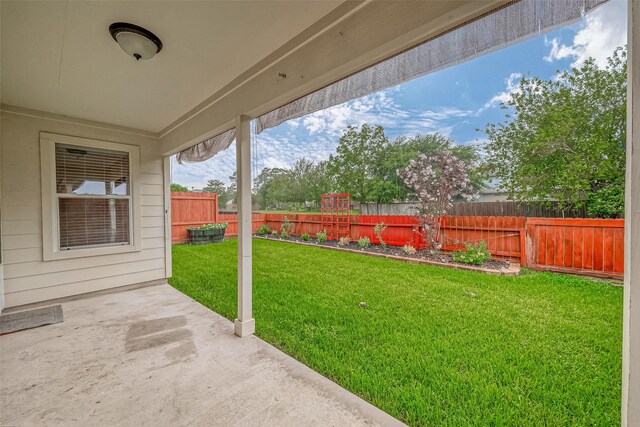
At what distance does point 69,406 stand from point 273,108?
2449 millimetres

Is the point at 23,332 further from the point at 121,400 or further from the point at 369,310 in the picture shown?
the point at 369,310

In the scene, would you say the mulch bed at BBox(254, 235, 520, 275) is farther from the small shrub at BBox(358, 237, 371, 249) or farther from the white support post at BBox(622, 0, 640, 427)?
the white support post at BBox(622, 0, 640, 427)

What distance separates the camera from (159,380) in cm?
184

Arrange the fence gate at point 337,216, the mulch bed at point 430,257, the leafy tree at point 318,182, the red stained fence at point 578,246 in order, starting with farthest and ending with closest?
the leafy tree at point 318,182, the fence gate at point 337,216, the mulch bed at point 430,257, the red stained fence at point 578,246

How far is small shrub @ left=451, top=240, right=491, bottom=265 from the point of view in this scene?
4.69 m

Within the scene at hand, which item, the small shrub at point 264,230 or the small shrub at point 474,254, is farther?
the small shrub at point 264,230

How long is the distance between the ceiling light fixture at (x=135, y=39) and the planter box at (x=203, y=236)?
22.6 feet

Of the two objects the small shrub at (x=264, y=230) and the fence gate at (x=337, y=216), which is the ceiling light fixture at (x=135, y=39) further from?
the small shrub at (x=264, y=230)

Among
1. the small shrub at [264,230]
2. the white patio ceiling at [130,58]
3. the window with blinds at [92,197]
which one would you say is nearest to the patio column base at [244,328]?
the white patio ceiling at [130,58]

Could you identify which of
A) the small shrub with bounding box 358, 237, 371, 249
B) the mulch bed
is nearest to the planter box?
the mulch bed

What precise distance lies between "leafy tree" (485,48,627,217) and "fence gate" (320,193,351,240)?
14.3 ft

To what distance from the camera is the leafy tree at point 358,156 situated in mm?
12508

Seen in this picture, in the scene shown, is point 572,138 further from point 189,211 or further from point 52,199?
point 189,211

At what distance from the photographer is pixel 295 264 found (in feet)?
17.1
